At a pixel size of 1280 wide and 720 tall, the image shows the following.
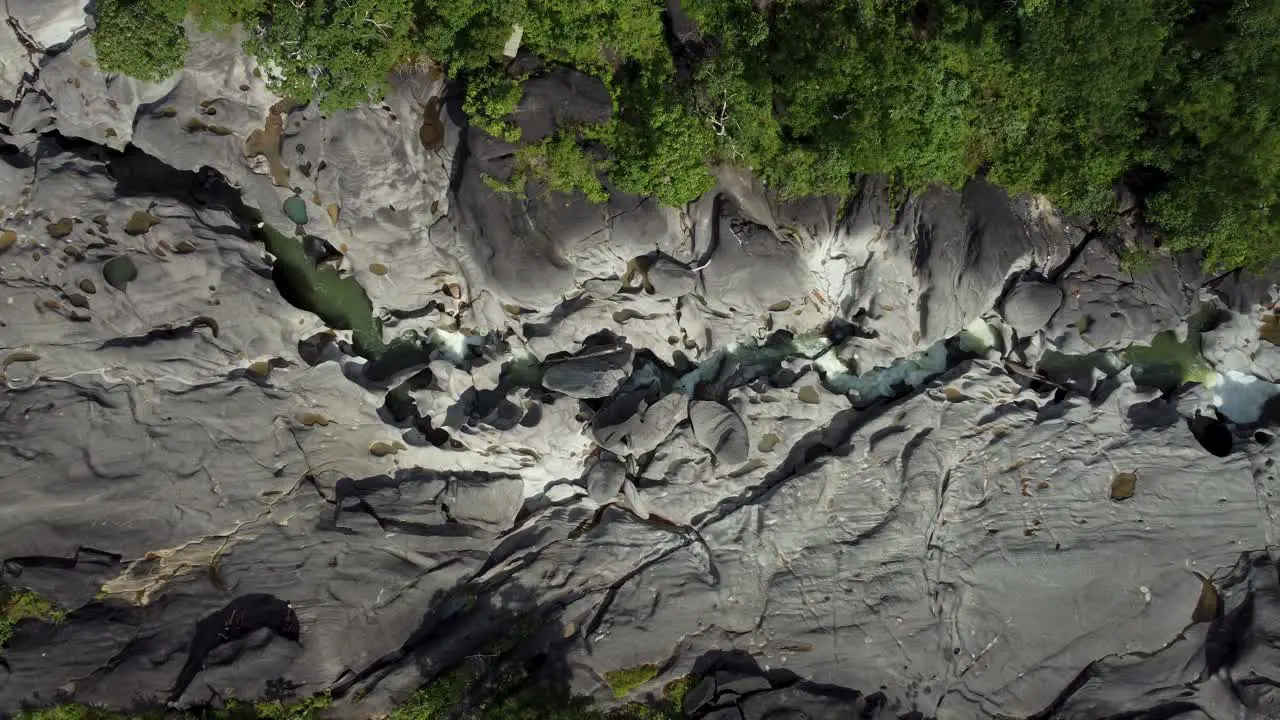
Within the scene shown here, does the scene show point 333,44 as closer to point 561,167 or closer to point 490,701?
point 561,167

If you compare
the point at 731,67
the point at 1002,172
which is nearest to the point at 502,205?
the point at 731,67

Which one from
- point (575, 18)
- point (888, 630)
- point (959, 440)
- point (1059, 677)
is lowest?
point (1059, 677)

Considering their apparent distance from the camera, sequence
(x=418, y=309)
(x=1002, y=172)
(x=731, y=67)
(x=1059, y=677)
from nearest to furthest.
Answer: (x=731, y=67), (x=1002, y=172), (x=1059, y=677), (x=418, y=309)

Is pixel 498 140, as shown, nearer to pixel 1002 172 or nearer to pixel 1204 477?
pixel 1002 172

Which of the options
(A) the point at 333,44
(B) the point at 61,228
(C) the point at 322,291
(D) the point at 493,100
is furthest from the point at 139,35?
(D) the point at 493,100

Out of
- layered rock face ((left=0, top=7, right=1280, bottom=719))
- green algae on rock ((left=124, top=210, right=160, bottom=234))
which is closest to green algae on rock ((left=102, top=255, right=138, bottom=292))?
layered rock face ((left=0, top=7, right=1280, bottom=719))

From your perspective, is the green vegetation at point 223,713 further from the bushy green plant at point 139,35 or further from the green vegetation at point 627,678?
the bushy green plant at point 139,35
